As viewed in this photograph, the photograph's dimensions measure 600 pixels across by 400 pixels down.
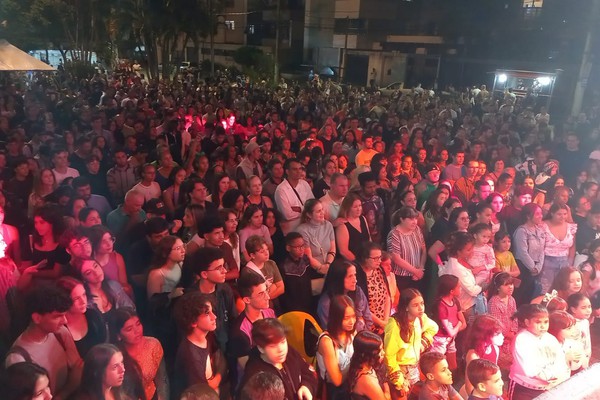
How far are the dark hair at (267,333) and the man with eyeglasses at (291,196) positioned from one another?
2259mm

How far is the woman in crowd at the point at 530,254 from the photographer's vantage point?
16.5 feet

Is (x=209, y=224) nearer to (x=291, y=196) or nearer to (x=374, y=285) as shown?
(x=374, y=285)

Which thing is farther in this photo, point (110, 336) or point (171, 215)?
point (171, 215)

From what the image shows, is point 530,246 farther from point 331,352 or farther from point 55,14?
point 55,14

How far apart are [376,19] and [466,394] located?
125ft

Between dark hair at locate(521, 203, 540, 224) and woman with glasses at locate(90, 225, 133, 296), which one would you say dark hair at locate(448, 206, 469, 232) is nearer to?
dark hair at locate(521, 203, 540, 224)

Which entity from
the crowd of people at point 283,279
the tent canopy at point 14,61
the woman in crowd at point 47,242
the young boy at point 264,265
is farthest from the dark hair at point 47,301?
the tent canopy at point 14,61

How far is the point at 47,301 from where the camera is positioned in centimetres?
268

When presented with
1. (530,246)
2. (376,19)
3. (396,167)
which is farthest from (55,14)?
(530,246)

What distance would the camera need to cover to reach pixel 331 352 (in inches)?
123

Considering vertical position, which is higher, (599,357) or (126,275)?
(126,275)

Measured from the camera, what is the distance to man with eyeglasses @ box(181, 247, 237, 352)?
10.9 ft

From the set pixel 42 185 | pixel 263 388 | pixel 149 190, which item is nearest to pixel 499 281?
pixel 263 388

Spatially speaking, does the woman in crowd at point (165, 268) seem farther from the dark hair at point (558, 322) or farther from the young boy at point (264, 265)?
the dark hair at point (558, 322)
